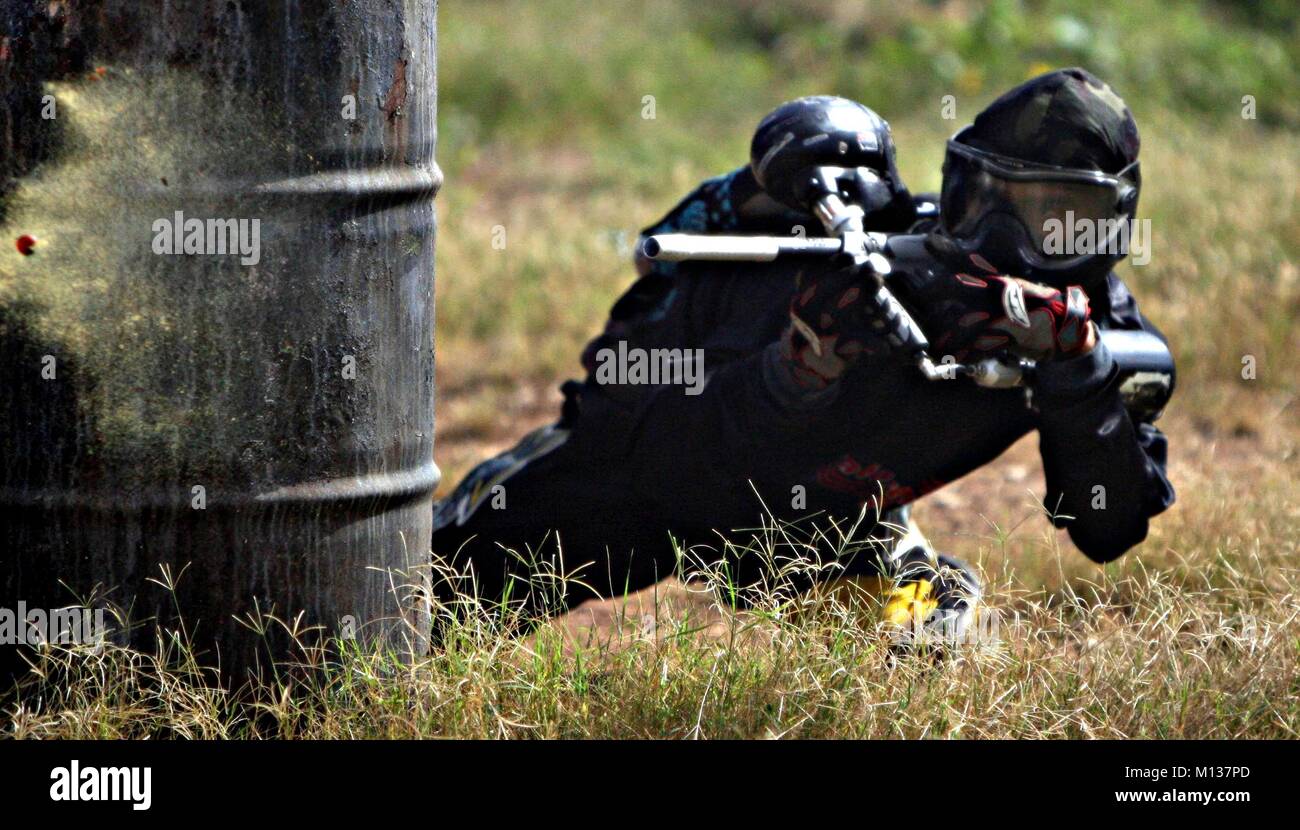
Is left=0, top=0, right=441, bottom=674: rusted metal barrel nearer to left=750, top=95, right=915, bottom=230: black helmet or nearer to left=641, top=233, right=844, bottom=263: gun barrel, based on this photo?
left=641, top=233, right=844, bottom=263: gun barrel

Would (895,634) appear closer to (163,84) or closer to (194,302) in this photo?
(194,302)

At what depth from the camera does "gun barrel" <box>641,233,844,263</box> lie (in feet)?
7.98

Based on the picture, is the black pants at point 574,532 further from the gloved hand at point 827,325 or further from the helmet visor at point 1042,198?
the helmet visor at point 1042,198

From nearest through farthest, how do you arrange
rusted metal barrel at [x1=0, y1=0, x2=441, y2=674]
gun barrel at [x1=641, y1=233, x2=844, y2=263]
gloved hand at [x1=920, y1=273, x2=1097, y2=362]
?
rusted metal barrel at [x1=0, y1=0, x2=441, y2=674], gun barrel at [x1=641, y1=233, x2=844, y2=263], gloved hand at [x1=920, y1=273, x2=1097, y2=362]

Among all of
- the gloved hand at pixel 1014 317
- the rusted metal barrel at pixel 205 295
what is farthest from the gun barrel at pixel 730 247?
the rusted metal barrel at pixel 205 295

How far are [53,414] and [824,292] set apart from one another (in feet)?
4.17

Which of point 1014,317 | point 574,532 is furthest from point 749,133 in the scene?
point 1014,317

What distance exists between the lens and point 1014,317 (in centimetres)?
261

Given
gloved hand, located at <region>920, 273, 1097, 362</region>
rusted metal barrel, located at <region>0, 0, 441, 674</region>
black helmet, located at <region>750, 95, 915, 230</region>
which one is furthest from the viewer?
black helmet, located at <region>750, 95, 915, 230</region>

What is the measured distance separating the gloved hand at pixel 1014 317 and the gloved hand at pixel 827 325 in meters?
0.16

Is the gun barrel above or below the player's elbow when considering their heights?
above

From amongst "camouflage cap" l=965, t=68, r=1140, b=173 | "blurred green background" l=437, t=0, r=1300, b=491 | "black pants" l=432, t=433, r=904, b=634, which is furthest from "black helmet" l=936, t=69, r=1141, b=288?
"blurred green background" l=437, t=0, r=1300, b=491

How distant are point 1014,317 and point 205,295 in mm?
1312

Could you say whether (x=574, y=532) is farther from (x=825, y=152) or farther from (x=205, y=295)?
(x=205, y=295)
